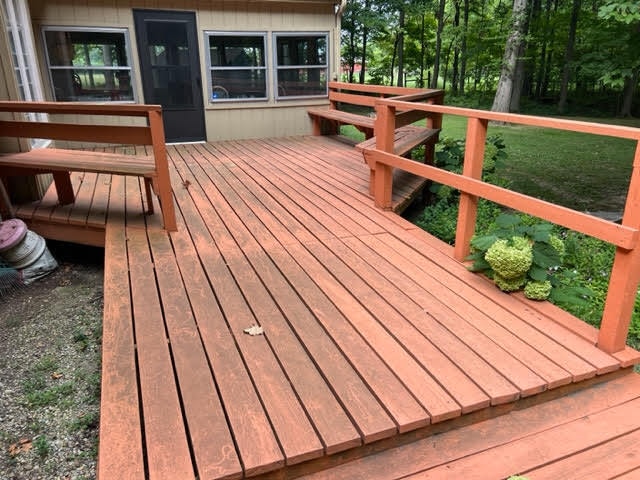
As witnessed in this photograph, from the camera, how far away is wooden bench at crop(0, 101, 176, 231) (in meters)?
3.25

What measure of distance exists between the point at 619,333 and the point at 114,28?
7.06 meters

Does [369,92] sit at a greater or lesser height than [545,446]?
greater

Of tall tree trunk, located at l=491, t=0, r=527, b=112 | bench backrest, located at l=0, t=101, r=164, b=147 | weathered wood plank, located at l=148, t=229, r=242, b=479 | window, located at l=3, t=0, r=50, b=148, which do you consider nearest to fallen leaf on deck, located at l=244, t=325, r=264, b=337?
weathered wood plank, located at l=148, t=229, r=242, b=479

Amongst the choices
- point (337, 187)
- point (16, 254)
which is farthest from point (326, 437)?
point (337, 187)

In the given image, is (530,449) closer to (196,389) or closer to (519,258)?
(519,258)

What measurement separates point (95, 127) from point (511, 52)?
10.4 meters

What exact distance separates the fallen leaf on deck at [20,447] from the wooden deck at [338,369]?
51 centimetres

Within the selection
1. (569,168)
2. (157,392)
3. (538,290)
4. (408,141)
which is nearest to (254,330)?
(157,392)

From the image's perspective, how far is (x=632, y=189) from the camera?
6.44 ft

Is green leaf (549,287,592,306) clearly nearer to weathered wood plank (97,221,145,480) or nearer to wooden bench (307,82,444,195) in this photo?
wooden bench (307,82,444,195)

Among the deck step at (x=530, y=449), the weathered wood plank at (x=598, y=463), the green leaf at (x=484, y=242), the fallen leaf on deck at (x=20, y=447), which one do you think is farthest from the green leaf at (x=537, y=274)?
the fallen leaf on deck at (x=20, y=447)

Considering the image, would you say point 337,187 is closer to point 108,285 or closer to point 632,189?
point 108,285

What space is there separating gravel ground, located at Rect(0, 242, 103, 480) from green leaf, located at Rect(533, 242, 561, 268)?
2.37m

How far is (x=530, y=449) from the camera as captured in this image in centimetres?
174
